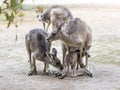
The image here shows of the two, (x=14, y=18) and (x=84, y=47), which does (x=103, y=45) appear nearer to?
(x=84, y=47)

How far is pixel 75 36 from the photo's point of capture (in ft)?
15.0

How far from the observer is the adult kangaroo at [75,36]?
439cm

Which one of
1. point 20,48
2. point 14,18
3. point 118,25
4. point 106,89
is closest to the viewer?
point 14,18

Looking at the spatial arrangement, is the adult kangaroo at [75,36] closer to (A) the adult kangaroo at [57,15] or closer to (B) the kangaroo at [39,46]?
(B) the kangaroo at [39,46]

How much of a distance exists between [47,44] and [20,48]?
2608 mm

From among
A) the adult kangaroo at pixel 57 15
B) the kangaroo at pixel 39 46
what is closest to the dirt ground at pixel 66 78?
the kangaroo at pixel 39 46

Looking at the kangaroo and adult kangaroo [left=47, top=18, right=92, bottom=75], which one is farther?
the kangaroo

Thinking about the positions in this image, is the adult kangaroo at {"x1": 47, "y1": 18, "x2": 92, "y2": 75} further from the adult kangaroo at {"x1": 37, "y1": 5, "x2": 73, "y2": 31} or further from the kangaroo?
the adult kangaroo at {"x1": 37, "y1": 5, "x2": 73, "y2": 31}

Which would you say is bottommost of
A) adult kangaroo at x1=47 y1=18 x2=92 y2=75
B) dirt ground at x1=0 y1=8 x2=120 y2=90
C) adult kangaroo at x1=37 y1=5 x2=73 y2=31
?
dirt ground at x1=0 y1=8 x2=120 y2=90

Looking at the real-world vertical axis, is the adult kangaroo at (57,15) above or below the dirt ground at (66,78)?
above

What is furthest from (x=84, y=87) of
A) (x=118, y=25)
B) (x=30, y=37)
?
(x=118, y=25)

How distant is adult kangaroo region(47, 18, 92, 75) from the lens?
14.4ft

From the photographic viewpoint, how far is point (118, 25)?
1073 cm

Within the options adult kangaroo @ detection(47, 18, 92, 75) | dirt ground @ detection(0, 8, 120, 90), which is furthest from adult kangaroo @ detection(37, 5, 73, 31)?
adult kangaroo @ detection(47, 18, 92, 75)
